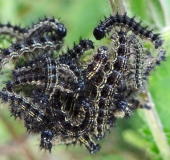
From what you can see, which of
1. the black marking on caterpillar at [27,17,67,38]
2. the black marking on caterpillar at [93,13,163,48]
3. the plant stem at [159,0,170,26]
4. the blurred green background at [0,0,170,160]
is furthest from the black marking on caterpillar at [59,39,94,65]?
the plant stem at [159,0,170,26]

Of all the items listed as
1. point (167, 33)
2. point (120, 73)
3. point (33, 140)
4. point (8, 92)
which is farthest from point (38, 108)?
point (33, 140)

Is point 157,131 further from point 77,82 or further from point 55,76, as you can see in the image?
point 55,76

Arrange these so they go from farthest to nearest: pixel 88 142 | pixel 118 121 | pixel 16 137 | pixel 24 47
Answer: pixel 16 137, pixel 118 121, pixel 88 142, pixel 24 47

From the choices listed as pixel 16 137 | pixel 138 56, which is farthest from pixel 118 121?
pixel 138 56

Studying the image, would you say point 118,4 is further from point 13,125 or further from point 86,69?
point 13,125

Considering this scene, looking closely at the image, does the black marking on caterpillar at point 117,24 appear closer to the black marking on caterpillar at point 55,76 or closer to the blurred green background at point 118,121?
the black marking on caterpillar at point 55,76

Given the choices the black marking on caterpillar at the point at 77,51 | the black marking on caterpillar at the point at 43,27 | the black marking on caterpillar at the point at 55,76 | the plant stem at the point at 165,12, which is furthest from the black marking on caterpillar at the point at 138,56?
the plant stem at the point at 165,12
